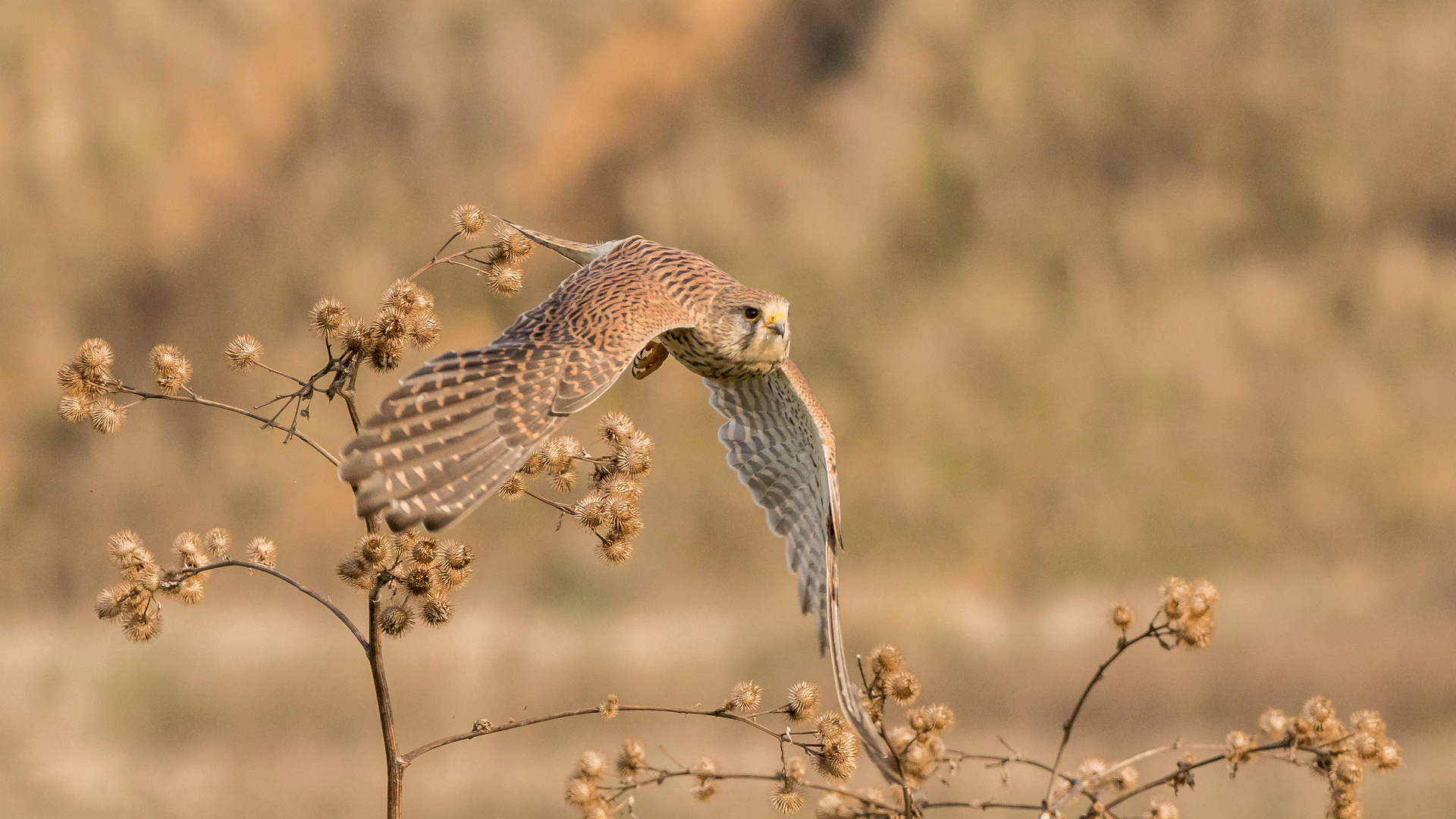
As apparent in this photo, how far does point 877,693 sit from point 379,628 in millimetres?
852

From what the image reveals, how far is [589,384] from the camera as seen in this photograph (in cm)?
266

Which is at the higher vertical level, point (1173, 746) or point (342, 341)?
point (342, 341)

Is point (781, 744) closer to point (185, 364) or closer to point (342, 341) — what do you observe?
point (342, 341)

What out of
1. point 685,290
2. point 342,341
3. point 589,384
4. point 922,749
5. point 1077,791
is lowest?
point 1077,791

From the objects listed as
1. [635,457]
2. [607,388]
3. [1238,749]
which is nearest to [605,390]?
[607,388]

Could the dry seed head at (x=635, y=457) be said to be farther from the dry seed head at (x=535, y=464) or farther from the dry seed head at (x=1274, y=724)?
the dry seed head at (x=1274, y=724)

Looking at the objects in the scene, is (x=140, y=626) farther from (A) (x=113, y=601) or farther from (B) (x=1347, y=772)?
(B) (x=1347, y=772)

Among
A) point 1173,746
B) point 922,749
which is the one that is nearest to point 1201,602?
point 1173,746

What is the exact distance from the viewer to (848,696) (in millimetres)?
2875

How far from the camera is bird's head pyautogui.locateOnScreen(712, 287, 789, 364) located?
133 inches

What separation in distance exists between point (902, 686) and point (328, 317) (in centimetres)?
116

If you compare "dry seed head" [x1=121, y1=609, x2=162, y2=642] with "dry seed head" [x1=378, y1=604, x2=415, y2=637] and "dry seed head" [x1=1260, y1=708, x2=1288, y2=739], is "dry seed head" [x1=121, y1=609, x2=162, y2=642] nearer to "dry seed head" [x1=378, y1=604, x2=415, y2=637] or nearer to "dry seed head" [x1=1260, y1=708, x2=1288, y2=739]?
"dry seed head" [x1=378, y1=604, x2=415, y2=637]

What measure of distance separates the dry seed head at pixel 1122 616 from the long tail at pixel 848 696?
0.45m

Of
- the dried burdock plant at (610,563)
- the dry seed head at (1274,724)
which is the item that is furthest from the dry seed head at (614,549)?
the dry seed head at (1274,724)
